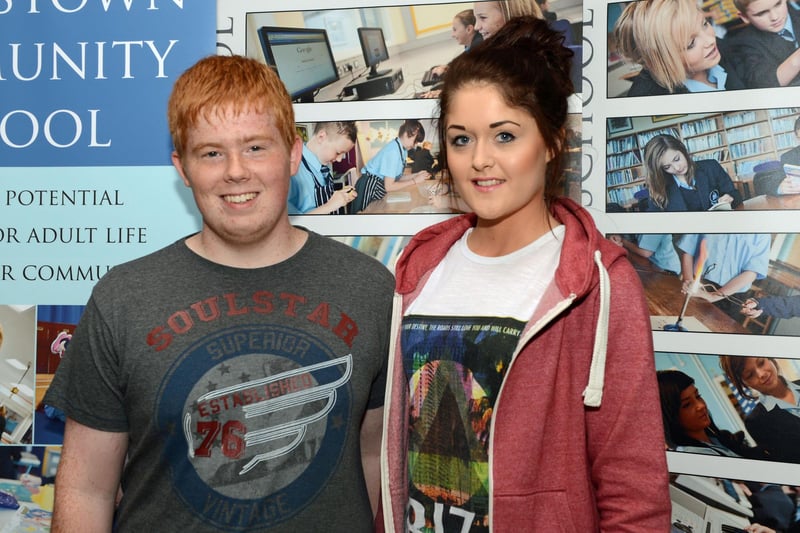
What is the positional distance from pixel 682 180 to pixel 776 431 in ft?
1.86

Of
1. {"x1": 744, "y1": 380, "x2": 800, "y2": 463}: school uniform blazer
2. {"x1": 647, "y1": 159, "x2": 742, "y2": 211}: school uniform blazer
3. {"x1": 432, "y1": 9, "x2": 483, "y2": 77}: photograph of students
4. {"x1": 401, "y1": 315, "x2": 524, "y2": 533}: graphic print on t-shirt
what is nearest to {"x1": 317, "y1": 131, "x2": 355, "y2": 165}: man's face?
{"x1": 432, "y1": 9, "x2": 483, "y2": 77}: photograph of students

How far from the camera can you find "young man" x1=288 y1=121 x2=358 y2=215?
1.80 metres

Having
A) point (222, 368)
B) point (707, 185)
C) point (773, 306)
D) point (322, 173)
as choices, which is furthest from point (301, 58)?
point (773, 306)

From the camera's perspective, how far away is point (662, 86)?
1.65 metres

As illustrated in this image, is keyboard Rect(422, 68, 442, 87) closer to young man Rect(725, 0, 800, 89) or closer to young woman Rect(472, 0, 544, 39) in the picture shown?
young woman Rect(472, 0, 544, 39)

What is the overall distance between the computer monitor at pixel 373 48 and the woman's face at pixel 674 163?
66 centimetres

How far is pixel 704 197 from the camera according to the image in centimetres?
163

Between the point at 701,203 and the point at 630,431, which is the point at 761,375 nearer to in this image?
the point at 701,203

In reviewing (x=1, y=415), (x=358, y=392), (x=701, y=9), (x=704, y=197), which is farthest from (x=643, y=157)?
(x=1, y=415)

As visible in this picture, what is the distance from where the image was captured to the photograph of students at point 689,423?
5.32ft

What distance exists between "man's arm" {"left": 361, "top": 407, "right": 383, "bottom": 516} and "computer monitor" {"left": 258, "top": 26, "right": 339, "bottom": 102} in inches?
31.7

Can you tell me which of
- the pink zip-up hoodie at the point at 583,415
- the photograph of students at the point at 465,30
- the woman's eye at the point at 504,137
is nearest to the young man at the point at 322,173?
the photograph of students at the point at 465,30

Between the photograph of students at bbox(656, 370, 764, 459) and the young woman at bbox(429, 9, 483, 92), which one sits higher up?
the young woman at bbox(429, 9, 483, 92)

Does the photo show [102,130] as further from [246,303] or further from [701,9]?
[701,9]
